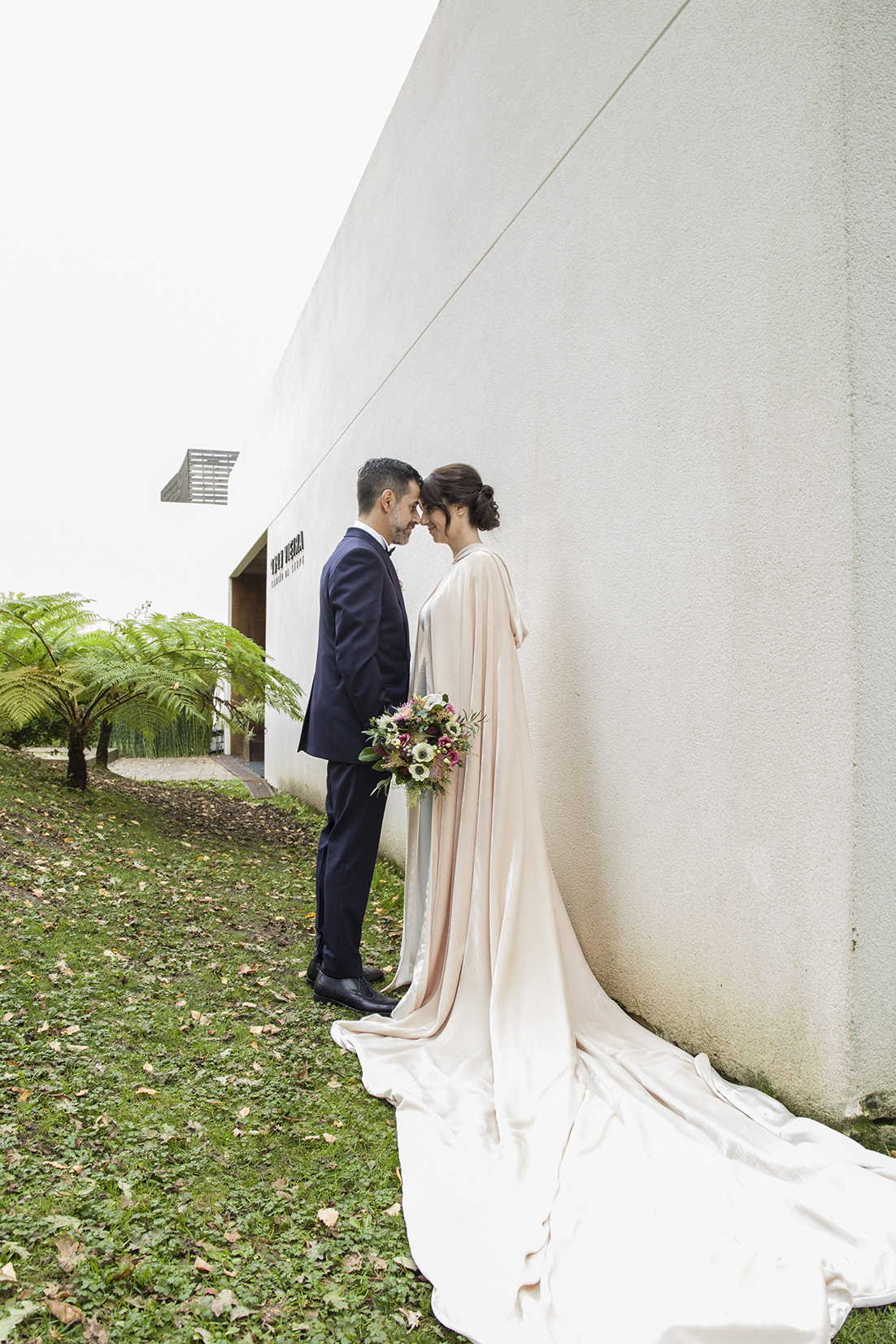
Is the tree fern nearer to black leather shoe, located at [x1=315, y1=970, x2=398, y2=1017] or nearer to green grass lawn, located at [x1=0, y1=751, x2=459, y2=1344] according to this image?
green grass lawn, located at [x1=0, y1=751, x2=459, y2=1344]

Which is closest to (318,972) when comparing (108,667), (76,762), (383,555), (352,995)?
(352,995)

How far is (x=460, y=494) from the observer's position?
3.25 meters

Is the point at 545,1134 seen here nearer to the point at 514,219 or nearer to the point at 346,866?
the point at 346,866

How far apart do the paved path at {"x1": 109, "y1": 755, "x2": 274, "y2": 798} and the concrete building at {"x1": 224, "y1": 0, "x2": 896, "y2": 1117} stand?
6.89 metres

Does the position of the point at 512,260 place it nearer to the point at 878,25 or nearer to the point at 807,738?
the point at 878,25

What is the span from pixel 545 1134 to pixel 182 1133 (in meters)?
0.92

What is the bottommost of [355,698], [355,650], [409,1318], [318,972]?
[409,1318]

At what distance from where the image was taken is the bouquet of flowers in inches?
114

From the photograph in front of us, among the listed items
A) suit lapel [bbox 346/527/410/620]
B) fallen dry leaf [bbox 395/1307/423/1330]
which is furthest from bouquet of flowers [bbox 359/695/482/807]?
fallen dry leaf [bbox 395/1307/423/1330]

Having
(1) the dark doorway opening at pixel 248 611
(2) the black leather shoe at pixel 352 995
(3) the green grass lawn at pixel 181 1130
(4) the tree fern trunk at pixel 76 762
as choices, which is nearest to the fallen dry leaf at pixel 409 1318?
(3) the green grass lawn at pixel 181 1130

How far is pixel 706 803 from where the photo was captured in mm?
2545

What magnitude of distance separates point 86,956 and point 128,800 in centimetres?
335

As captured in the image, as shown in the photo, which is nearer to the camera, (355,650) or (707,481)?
(707,481)

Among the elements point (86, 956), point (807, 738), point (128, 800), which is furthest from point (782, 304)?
point (128, 800)
